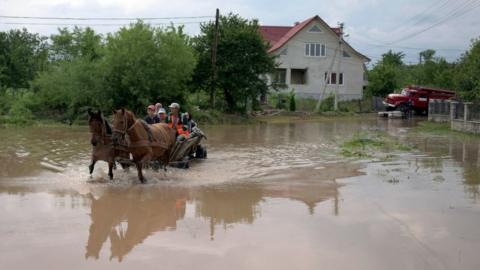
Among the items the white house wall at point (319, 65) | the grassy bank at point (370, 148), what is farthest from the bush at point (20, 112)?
the white house wall at point (319, 65)

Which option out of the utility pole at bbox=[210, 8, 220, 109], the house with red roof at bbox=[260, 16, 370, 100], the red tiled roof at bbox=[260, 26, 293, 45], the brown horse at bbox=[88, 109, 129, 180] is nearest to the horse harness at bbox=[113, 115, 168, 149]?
the brown horse at bbox=[88, 109, 129, 180]

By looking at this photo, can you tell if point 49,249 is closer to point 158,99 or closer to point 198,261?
point 198,261

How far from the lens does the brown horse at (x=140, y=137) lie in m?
11.0

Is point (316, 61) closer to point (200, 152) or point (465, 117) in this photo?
point (465, 117)

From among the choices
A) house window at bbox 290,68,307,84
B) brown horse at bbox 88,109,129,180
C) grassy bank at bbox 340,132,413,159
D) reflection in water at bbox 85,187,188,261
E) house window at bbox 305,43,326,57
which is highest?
Result: house window at bbox 305,43,326,57

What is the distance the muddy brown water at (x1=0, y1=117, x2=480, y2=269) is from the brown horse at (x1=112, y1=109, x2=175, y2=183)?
574 mm

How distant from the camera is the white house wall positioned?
54250mm

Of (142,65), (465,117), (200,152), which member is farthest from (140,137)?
(142,65)

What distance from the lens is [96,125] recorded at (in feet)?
37.5

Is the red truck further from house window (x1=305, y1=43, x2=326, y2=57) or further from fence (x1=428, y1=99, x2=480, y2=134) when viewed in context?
fence (x1=428, y1=99, x2=480, y2=134)

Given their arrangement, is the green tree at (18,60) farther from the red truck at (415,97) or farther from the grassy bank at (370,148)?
the grassy bank at (370,148)

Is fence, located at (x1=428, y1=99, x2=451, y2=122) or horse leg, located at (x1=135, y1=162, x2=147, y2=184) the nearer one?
horse leg, located at (x1=135, y1=162, x2=147, y2=184)

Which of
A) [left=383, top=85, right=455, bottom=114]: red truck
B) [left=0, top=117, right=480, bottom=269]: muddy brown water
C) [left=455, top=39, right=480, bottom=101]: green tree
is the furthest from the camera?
[left=383, top=85, right=455, bottom=114]: red truck

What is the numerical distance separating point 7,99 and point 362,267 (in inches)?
1252
